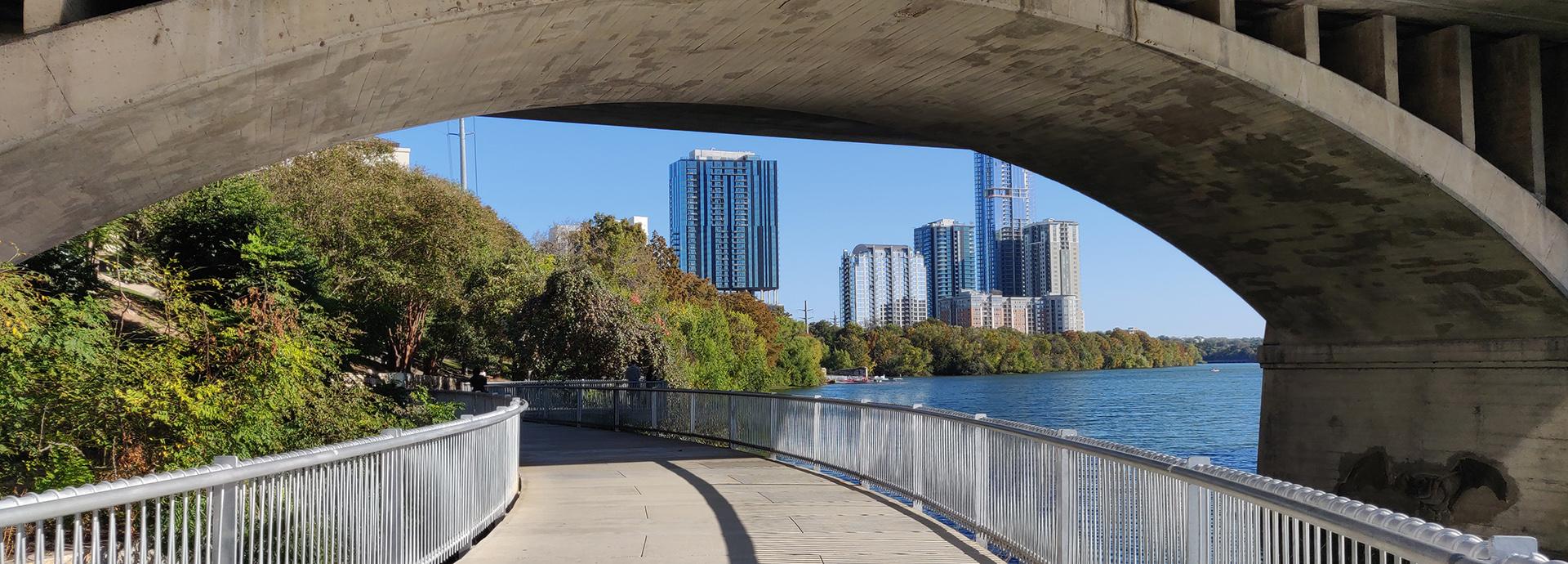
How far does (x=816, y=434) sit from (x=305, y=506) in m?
9.93

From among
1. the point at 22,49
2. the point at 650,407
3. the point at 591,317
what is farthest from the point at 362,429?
the point at 591,317

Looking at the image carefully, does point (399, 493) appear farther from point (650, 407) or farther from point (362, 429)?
point (650, 407)

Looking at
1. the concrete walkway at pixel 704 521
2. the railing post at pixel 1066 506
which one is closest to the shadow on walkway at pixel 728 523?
the concrete walkway at pixel 704 521

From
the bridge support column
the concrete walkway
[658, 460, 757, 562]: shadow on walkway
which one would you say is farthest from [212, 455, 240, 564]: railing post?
the bridge support column

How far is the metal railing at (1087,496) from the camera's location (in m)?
3.86

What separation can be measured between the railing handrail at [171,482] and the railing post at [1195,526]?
166 inches

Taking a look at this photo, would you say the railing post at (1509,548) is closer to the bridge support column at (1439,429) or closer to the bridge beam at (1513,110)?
the bridge beam at (1513,110)

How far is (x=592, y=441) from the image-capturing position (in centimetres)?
2064

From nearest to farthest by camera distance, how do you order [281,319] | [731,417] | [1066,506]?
[1066,506] < [281,319] < [731,417]

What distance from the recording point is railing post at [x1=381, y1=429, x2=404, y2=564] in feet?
23.5

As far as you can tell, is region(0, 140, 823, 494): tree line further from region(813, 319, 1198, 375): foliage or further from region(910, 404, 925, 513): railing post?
region(813, 319, 1198, 375): foliage

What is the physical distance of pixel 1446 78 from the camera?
15.7 metres

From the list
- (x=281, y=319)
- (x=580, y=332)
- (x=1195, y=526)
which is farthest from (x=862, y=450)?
(x=580, y=332)

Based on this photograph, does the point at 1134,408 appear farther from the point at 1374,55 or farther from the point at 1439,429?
the point at 1374,55
